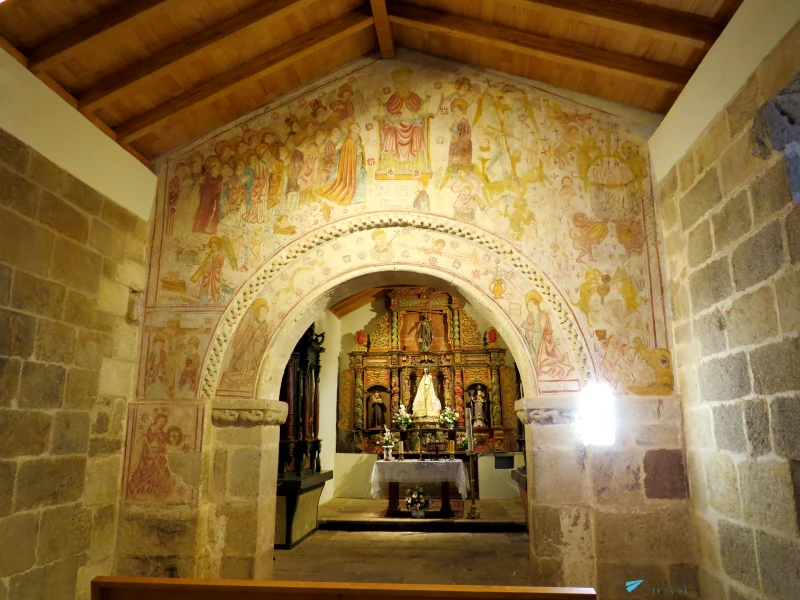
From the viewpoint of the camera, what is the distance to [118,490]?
4.36 m

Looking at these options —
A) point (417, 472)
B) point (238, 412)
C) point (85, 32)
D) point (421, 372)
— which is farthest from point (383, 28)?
point (421, 372)

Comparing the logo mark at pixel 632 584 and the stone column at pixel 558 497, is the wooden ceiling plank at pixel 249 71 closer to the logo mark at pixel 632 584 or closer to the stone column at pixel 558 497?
the stone column at pixel 558 497

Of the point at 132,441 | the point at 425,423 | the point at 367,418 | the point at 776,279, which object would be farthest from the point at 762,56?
the point at 367,418

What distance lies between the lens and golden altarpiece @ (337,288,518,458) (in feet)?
36.0

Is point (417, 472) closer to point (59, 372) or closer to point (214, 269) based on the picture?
point (214, 269)

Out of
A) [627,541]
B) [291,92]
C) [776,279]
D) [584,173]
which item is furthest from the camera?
[291,92]

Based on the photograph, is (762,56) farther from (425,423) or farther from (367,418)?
(367,418)

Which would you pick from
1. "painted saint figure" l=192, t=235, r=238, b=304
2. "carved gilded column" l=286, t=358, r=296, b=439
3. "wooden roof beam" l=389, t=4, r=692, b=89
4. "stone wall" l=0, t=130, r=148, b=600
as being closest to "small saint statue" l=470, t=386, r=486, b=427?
"carved gilded column" l=286, t=358, r=296, b=439

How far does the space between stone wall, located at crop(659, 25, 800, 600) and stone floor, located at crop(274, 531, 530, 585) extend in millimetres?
2363

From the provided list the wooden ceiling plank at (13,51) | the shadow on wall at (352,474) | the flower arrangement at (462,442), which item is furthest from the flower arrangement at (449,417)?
the wooden ceiling plank at (13,51)

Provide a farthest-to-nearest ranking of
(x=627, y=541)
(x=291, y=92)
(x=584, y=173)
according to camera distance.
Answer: (x=291, y=92)
(x=584, y=173)
(x=627, y=541)

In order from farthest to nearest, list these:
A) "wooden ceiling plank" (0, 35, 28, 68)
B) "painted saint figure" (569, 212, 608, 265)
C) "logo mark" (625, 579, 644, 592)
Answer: "painted saint figure" (569, 212, 608, 265) → "logo mark" (625, 579, 644, 592) → "wooden ceiling plank" (0, 35, 28, 68)

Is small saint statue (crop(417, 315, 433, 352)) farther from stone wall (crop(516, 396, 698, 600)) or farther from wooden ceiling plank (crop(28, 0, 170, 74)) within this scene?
wooden ceiling plank (crop(28, 0, 170, 74))

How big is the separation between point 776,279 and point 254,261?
3.60 m
